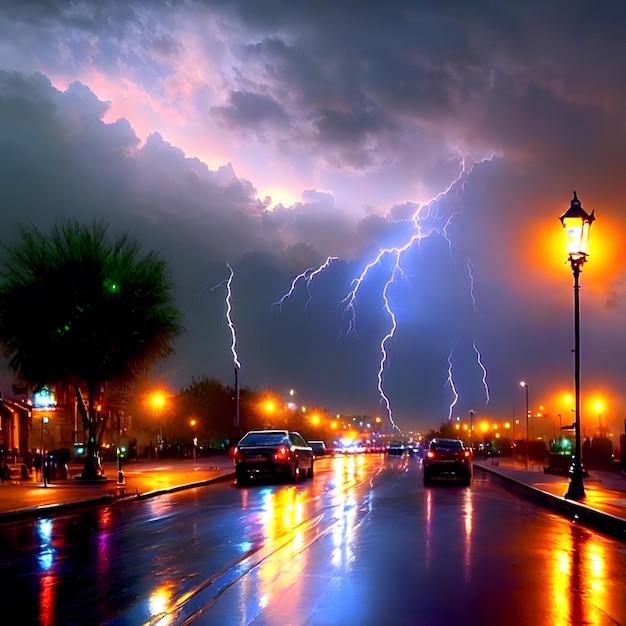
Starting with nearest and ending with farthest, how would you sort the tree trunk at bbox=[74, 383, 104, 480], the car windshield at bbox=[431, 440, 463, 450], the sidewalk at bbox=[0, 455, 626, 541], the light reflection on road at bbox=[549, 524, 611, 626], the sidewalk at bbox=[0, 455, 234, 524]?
the light reflection on road at bbox=[549, 524, 611, 626] < the sidewalk at bbox=[0, 455, 626, 541] < the sidewalk at bbox=[0, 455, 234, 524] < the tree trunk at bbox=[74, 383, 104, 480] < the car windshield at bbox=[431, 440, 463, 450]

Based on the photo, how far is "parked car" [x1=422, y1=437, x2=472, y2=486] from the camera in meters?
34.2

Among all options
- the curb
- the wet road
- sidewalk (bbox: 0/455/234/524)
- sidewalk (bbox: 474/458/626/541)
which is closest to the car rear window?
sidewalk (bbox: 474/458/626/541)

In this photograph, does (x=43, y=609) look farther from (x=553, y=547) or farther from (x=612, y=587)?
(x=553, y=547)

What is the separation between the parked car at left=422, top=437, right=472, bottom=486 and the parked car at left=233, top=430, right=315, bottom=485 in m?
5.31

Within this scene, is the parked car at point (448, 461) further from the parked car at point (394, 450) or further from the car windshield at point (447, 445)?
the parked car at point (394, 450)

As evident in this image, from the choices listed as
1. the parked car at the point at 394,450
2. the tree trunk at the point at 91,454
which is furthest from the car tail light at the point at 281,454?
the parked car at the point at 394,450

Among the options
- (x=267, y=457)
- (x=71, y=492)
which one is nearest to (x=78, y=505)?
(x=71, y=492)

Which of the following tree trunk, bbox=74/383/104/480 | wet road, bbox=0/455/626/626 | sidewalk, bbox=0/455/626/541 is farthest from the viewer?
tree trunk, bbox=74/383/104/480

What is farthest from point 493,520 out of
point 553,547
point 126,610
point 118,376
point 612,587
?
point 118,376

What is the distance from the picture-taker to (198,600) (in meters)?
9.46

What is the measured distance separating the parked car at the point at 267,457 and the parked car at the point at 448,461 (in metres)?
5.31

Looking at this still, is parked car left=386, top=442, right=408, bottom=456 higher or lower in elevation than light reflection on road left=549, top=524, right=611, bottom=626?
lower

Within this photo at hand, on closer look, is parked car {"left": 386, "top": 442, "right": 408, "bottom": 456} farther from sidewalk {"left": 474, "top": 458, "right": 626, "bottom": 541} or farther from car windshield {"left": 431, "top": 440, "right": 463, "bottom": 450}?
car windshield {"left": 431, "top": 440, "right": 463, "bottom": 450}

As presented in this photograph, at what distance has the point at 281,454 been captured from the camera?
109 ft
